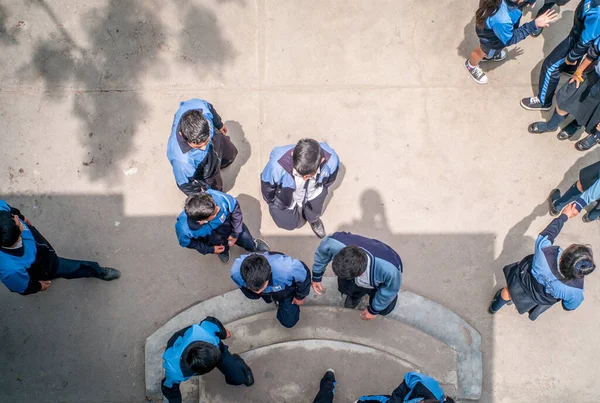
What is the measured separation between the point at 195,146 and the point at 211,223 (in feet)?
2.12

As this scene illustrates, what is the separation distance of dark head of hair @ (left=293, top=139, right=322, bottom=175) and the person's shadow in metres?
1.58

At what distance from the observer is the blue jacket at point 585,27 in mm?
3891

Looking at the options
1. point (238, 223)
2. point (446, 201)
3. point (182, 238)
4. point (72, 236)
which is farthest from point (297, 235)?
point (72, 236)

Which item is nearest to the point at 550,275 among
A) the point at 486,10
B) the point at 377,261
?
the point at 377,261

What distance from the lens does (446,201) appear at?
4816 mm

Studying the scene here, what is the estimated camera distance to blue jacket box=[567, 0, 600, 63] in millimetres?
3891

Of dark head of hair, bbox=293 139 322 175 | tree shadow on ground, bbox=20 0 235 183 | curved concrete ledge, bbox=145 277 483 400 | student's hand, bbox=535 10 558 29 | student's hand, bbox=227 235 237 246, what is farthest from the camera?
tree shadow on ground, bbox=20 0 235 183

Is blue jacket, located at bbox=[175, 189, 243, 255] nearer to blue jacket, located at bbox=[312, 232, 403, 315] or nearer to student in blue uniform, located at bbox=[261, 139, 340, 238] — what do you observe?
student in blue uniform, located at bbox=[261, 139, 340, 238]

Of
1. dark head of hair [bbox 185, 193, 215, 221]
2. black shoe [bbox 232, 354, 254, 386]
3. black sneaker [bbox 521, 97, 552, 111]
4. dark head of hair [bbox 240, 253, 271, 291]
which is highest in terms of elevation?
black sneaker [bbox 521, 97, 552, 111]

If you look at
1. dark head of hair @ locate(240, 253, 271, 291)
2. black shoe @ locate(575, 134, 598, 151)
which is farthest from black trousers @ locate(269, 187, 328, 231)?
black shoe @ locate(575, 134, 598, 151)

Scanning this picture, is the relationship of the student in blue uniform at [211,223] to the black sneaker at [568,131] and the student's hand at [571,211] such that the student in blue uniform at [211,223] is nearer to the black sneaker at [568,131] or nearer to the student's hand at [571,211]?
the student's hand at [571,211]

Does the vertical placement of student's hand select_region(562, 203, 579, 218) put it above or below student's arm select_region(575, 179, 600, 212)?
below

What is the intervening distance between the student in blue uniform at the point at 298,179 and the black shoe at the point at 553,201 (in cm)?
242

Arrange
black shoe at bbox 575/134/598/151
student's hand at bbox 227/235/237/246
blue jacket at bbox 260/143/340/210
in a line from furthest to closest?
1. black shoe at bbox 575/134/598/151
2. student's hand at bbox 227/235/237/246
3. blue jacket at bbox 260/143/340/210
